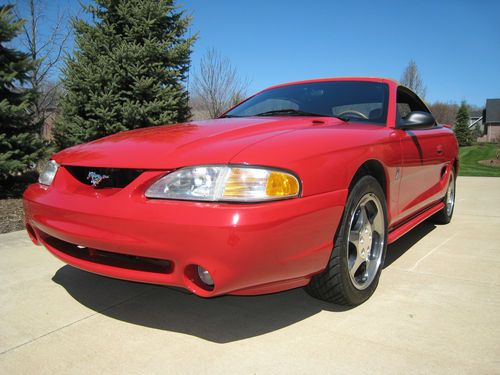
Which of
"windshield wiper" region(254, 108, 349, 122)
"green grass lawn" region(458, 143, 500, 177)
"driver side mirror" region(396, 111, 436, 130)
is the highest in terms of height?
"windshield wiper" region(254, 108, 349, 122)

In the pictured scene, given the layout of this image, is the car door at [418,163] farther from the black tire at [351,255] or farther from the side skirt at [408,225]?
the black tire at [351,255]

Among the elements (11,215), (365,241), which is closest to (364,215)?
(365,241)

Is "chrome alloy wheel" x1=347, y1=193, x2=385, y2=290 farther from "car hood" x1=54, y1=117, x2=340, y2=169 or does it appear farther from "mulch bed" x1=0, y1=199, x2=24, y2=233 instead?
"mulch bed" x1=0, y1=199, x2=24, y2=233

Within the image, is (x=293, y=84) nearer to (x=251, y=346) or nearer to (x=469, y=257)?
(x=469, y=257)

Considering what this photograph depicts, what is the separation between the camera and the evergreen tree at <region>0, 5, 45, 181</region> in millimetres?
6324

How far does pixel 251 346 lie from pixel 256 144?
981 millimetres

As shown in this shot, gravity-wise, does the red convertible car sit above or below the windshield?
below

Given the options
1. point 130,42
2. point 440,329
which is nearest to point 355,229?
point 440,329

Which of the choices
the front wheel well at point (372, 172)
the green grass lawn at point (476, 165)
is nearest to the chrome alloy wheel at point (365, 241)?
the front wheel well at point (372, 172)

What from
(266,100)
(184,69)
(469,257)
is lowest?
(469,257)

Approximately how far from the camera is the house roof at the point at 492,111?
57.1 meters

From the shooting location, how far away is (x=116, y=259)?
2.12 metres

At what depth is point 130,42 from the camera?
927cm

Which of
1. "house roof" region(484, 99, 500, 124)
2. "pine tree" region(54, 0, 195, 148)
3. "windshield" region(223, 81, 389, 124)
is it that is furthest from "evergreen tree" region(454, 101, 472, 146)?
"windshield" region(223, 81, 389, 124)
